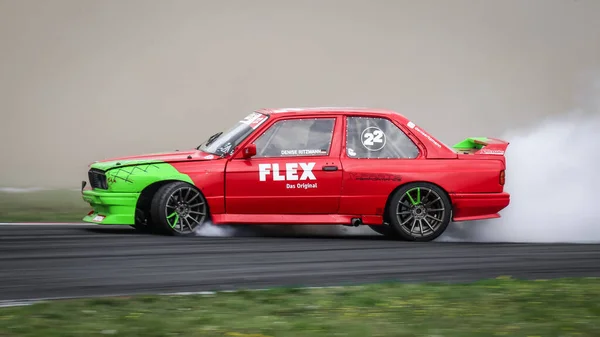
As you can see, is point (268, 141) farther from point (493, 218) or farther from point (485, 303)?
point (485, 303)

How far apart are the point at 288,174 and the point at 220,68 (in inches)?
524

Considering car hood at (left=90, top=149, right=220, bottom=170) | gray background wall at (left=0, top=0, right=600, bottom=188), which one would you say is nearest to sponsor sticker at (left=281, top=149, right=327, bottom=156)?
car hood at (left=90, top=149, right=220, bottom=170)

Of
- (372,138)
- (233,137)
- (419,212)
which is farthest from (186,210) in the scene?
(419,212)

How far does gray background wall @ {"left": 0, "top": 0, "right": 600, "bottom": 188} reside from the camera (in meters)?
23.1

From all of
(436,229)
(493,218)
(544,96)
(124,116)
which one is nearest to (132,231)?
(436,229)

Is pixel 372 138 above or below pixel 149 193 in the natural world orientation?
above

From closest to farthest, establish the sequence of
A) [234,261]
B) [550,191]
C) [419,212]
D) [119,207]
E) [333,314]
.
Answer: [333,314], [234,261], [119,207], [419,212], [550,191]

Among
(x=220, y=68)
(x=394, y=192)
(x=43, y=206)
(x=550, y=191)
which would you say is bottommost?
(x=43, y=206)

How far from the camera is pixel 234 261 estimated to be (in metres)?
9.12

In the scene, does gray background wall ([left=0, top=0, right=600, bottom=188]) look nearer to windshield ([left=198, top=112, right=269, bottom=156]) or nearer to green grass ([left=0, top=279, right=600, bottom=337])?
windshield ([left=198, top=112, right=269, bottom=156])

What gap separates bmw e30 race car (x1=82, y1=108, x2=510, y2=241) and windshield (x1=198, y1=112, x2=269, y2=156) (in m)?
0.02

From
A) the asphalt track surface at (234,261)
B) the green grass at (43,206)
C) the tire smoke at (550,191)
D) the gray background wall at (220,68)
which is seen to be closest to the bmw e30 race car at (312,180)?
the asphalt track surface at (234,261)

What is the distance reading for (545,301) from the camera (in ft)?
24.7

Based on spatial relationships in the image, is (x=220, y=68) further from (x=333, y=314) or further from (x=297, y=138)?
(x=333, y=314)
